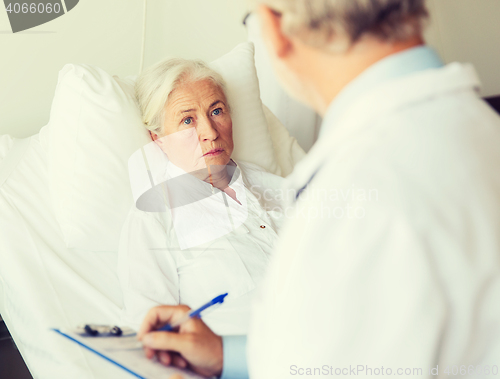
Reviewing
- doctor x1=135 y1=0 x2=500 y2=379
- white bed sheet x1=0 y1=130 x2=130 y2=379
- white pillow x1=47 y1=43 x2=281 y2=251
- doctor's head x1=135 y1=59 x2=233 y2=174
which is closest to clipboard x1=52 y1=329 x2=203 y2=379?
doctor x1=135 y1=0 x2=500 y2=379

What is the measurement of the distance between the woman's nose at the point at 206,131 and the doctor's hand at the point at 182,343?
26.2 inches

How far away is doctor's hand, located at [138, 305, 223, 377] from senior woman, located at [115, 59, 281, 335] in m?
0.30

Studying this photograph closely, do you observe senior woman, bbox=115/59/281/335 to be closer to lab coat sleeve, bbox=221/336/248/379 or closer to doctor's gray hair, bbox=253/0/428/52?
lab coat sleeve, bbox=221/336/248/379

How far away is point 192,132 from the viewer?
3.87 feet

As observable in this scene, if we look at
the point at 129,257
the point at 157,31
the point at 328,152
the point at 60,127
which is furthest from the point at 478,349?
the point at 157,31

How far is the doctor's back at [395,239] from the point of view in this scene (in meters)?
0.37

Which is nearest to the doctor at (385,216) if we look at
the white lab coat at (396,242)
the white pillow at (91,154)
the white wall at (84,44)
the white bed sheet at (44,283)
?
the white lab coat at (396,242)

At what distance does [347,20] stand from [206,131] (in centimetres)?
81

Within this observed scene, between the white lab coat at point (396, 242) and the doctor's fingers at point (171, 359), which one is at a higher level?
the white lab coat at point (396, 242)

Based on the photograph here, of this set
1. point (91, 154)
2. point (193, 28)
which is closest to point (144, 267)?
point (91, 154)

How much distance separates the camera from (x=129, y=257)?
38.6 inches

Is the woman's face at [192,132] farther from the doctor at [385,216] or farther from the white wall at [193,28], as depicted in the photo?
the doctor at [385,216]

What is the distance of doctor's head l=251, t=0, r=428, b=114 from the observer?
15.9 inches

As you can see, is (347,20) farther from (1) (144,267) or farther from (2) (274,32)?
(1) (144,267)
